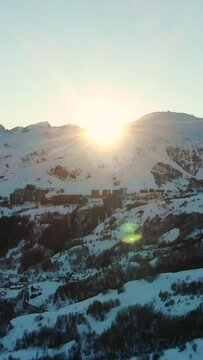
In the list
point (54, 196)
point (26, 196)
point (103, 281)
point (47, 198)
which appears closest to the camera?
point (103, 281)

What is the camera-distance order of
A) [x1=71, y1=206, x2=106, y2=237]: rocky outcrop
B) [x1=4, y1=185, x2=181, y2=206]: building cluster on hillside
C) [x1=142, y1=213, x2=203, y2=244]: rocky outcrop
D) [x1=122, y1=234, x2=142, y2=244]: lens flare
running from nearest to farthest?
[x1=142, y1=213, x2=203, y2=244]: rocky outcrop
[x1=122, y1=234, x2=142, y2=244]: lens flare
[x1=71, y1=206, x2=106, y2=237]: rocky outcrop
[x1=4, y1=185, x2=181, y2=206]: building cluster on hillside

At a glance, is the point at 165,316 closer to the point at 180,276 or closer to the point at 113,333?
the point at 113,333

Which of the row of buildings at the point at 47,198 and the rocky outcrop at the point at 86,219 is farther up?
the row of buildings at the point at 47,198

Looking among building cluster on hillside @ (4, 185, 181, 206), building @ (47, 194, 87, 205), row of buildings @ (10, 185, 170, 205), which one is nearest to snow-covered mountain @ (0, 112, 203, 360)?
building @ (47, 194, 87, 205)

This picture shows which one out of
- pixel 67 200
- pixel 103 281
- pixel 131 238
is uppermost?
pixel 67 200

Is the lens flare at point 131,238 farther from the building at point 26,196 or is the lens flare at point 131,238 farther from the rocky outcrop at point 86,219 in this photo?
the building at point 26,196

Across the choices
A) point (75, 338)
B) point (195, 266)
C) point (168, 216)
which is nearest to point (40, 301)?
point (195, 266)

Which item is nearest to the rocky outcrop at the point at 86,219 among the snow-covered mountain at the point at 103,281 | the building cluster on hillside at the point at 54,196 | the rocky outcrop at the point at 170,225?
the snow-covered mountain at the point at 103,281

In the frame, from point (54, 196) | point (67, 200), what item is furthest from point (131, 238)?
point (54, 196)

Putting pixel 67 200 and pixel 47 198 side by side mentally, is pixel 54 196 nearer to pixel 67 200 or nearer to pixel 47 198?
pixel 47 198

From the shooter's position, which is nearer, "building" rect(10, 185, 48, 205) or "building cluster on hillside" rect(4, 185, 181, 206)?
"building cluster on hillside" rect(4, 185, 181, 206)

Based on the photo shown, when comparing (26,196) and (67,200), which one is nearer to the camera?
(67,200)

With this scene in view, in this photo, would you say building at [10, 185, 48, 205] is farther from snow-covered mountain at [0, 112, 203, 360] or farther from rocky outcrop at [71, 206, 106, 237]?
rocky outcrop at [71, 206, 106, 237]

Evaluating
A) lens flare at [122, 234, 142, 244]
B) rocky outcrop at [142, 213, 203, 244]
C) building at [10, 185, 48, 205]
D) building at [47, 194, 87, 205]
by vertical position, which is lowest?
lens flare at [122, 234, 142, 244]
